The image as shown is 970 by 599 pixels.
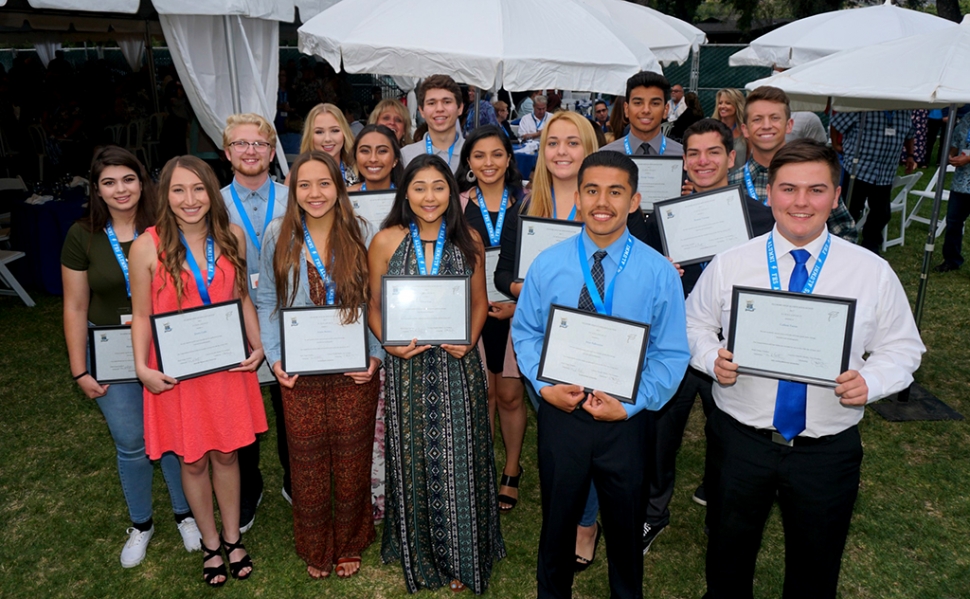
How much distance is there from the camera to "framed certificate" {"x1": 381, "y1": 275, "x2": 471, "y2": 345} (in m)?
3.01

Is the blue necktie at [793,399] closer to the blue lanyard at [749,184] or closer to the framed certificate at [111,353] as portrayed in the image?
the blue lanyard at [749,184]

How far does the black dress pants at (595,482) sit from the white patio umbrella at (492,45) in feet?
9.01

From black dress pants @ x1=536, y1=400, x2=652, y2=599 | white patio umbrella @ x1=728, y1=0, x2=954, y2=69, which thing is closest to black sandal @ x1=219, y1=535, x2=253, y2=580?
black dress pants @ x1=536, y1=400, x2=652, y2=599

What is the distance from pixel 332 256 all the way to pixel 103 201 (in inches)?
45.1

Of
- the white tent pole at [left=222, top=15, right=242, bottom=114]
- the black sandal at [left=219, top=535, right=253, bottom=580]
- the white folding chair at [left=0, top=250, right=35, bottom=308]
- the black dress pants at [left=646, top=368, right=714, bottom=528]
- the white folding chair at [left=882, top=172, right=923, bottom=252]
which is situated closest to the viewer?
the black dress pants at [left=646, top=368, right=714, bottom=528]

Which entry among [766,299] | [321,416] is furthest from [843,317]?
[321,416]

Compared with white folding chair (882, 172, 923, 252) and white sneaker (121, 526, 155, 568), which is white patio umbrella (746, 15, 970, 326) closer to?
white sneaker (121, 526, 155, 568)

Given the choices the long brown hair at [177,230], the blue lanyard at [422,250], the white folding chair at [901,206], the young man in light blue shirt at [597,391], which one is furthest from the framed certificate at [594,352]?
the white folding chair at [901,206]

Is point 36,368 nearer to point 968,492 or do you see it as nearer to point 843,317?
point 843,317

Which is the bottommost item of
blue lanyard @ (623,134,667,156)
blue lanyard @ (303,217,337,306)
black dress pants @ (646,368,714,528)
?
black dress pants @ (646,368,714,528)

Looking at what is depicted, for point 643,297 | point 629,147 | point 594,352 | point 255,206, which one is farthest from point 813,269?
point 255,206

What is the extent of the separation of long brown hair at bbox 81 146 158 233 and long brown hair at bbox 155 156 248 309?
0.28 meters

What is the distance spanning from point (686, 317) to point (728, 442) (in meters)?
0.53

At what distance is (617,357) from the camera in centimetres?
253
